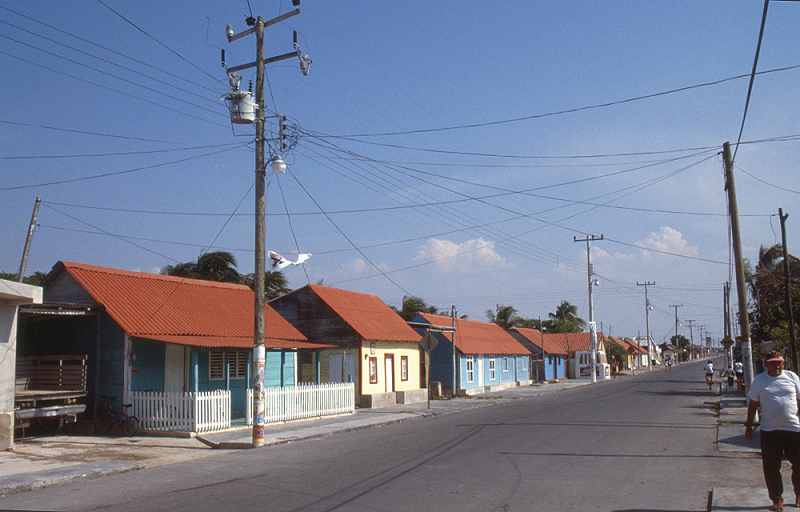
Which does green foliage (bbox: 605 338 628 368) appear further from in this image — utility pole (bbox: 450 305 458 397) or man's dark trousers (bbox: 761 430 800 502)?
man's dark trousers (bbox: 761 430 800 502)

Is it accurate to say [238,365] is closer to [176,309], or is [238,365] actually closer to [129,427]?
[176,309]

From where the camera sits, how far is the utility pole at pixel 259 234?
15.8m

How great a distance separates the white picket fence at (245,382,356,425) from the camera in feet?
68.2

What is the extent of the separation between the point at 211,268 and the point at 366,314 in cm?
1050

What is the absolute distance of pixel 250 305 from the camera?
25531 mm

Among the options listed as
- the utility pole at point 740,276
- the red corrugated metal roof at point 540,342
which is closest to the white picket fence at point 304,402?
the utility pole at point 740,276

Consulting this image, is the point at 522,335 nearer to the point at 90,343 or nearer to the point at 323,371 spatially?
the point at 323,371

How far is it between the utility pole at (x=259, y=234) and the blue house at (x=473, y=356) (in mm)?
19499

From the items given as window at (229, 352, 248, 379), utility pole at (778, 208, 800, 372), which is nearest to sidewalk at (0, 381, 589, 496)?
window at (229, 352, 248, 379)

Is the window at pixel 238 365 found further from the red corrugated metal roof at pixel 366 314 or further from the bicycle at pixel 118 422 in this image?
the red corrugated metal roof at pixel 366 314

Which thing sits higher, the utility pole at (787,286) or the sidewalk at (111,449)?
the utility pole at (787,286)

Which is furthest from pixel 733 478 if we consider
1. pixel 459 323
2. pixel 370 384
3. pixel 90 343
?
pixel 459 323

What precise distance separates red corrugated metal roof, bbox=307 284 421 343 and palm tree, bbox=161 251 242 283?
7.91 m

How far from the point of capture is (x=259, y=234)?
16.2 metres
